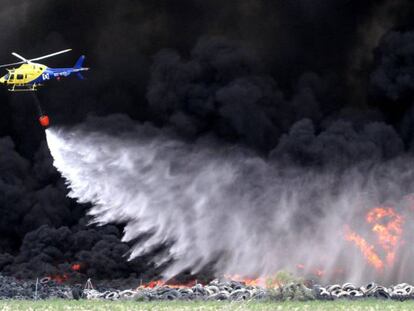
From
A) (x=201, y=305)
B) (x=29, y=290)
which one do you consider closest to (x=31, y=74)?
(x=29, y=290)

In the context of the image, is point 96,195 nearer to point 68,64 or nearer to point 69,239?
point 69,239

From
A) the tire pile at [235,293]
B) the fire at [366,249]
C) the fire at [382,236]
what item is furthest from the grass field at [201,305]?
the fire at [382,236]

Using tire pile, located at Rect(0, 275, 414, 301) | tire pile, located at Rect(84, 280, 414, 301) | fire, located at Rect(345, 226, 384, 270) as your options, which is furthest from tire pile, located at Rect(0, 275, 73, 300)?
fire, located at Rect(345, 226, 384, 270)

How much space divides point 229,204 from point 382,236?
35.2 ft

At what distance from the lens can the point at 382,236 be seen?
68.1 m

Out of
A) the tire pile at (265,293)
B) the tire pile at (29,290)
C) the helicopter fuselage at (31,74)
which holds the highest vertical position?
the helicopter fuselage at (31,74)

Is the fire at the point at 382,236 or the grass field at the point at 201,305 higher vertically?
the fire at the point at 382,236

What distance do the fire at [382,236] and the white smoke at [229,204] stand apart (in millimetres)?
471

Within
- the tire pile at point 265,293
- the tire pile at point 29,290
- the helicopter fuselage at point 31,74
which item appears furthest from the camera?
the helicopter fuselage at point 31,74

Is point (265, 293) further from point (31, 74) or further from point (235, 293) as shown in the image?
point (31, 74)

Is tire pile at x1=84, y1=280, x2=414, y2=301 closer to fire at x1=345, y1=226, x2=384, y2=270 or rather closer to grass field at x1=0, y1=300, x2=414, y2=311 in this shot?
grass field at x1=0, y1=300, x2=414, y2=311

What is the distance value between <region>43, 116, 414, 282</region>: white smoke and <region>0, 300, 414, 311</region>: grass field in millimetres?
16008

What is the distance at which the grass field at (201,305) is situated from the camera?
48219mm

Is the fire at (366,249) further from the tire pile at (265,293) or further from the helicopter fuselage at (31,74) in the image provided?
the helicopter fuselage at (31,74)
